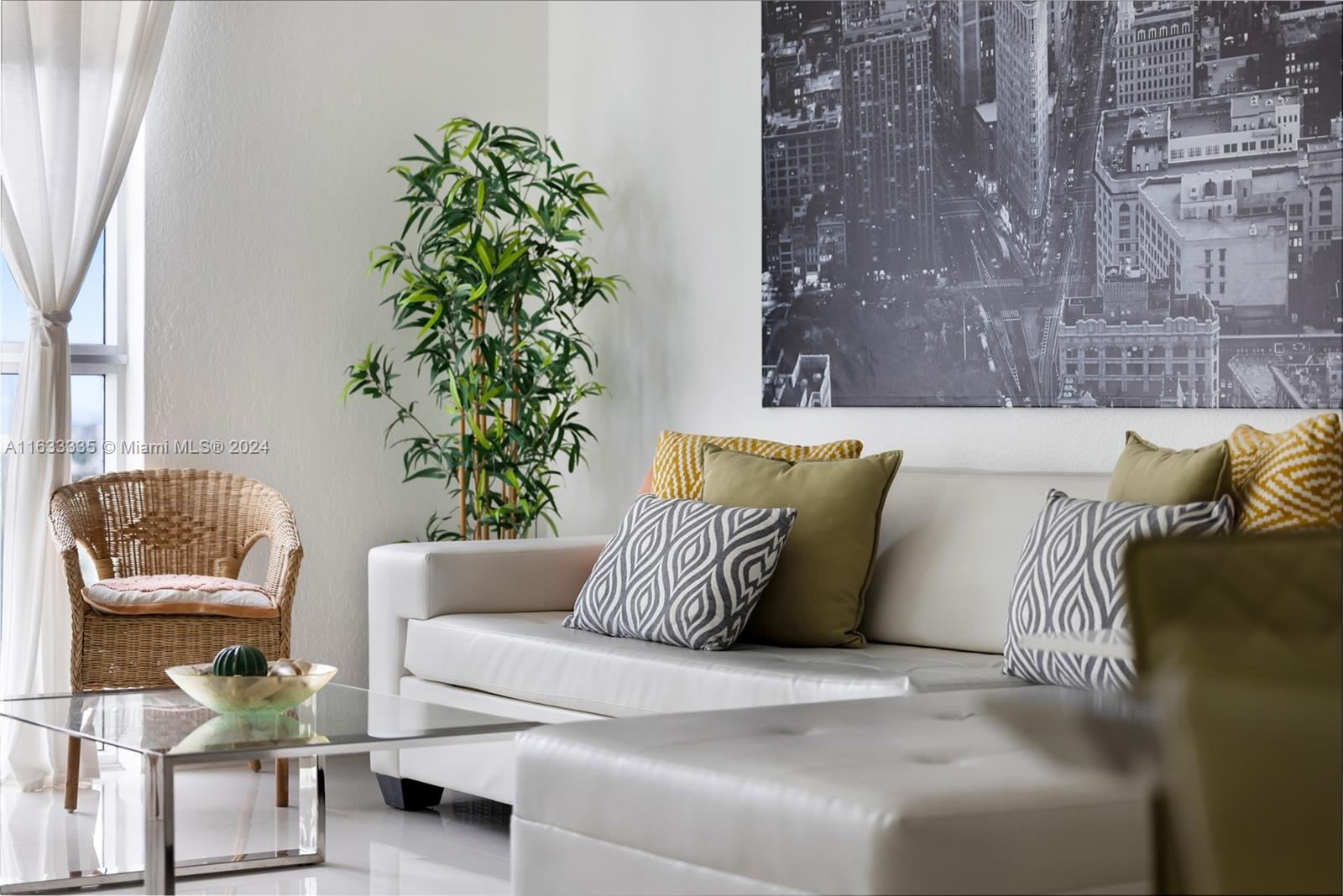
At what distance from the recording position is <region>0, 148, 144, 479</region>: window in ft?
15.1

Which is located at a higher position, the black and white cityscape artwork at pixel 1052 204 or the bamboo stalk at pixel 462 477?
the black and white cityscape artwork at pixel 1052 204

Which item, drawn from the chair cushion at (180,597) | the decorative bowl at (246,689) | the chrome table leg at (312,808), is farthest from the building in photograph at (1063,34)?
the chair cushion at (180,597)

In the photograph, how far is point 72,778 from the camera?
12.8 ft

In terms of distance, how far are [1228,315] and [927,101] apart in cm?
102

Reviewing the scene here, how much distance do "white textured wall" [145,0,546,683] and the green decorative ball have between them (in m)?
1.94

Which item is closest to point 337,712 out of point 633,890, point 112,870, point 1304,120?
point 112,870

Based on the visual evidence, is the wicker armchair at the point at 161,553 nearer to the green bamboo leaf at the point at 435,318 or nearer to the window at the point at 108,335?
the window at the point at 108,335

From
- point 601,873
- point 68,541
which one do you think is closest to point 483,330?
point 68,541

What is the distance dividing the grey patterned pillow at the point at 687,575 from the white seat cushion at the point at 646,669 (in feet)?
0.15

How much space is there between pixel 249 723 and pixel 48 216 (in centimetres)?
219

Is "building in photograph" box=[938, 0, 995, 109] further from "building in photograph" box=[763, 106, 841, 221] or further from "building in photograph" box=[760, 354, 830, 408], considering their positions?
"building in photograph" box=[760, 354, 830, 408]

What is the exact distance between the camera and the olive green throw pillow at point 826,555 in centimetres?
341

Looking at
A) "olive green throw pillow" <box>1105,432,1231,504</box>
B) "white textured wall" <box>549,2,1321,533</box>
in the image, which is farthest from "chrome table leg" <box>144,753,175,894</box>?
"white textured wall" <box>549,2,1321,533</box>

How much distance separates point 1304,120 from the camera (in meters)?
3.20
